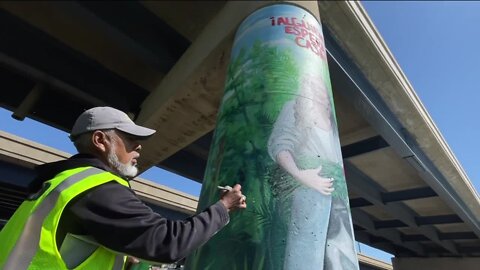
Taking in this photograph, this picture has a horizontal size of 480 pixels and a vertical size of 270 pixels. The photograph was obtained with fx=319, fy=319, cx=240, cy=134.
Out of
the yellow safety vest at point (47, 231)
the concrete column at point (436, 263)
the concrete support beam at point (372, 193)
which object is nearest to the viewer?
the yellow safety vest at point (47, 231)

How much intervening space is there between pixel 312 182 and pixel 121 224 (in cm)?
196

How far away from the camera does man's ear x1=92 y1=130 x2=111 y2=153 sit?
1.86m

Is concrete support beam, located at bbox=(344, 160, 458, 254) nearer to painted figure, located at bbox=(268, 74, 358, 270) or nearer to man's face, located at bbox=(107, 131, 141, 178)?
painted figure, located at bbox=(268, 74, 358, 270)

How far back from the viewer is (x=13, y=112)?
26.0 feet

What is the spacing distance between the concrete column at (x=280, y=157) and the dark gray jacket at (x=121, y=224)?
4.00 ft

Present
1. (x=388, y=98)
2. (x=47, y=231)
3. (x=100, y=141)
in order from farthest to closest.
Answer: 1. (x=388, y=98)
2. (x=100, y=141)
3. (x=47, y=231)

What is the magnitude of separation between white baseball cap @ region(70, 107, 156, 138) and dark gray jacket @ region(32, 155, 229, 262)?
271 millimetres

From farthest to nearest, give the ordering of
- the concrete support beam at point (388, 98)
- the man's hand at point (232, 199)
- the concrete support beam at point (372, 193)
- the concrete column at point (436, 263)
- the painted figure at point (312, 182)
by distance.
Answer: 1. the concrete column at point (436, 263)
2. the concrete support beam at point (372, 193)
3. the concrete support beam at point (388, 98)
4. the painted figure at point (312, 182)
5. the man's hand at point (232, 199)

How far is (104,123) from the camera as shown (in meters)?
1.88

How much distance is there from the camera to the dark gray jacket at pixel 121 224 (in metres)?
1.43

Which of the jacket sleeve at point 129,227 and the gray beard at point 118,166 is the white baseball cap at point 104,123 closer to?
the gray beard at point 118,166

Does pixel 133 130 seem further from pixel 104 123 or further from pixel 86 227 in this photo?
pixel 86 227

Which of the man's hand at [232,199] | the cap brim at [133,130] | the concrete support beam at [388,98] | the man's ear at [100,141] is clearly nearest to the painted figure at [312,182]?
the man's hand at [232,199]

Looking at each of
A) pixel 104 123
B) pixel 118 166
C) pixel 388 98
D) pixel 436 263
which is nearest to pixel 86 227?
pixel 118 166
